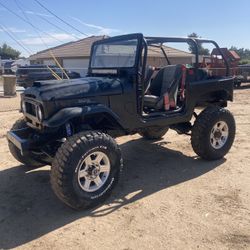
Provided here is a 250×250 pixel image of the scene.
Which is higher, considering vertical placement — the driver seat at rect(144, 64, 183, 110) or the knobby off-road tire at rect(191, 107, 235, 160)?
the driver seat at rect(144, 64, 183, 110)

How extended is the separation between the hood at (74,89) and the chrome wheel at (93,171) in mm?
796

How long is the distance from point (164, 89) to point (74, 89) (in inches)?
78.3

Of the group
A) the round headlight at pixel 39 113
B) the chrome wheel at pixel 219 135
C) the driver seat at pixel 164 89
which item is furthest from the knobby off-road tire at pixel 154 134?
the round headlight at pixel 39 113

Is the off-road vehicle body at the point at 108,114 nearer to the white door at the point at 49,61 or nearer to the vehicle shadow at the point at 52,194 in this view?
the vehicle shadow at the point at 52,194

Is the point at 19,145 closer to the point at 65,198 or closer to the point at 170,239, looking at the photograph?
the point at 65,198

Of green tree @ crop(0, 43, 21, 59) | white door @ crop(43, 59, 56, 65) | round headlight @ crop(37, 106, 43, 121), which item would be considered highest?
green tree @ crop(0, 43, 21, 59)

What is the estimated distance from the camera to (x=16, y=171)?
5.43 m

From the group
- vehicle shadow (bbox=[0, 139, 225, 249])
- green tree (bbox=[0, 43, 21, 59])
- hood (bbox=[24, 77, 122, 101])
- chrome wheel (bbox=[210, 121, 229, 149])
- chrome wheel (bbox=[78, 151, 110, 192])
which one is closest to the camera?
vehicle shadow (bbox=[0, 139, 225, 249])

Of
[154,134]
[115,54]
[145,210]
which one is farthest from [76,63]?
[145,210]

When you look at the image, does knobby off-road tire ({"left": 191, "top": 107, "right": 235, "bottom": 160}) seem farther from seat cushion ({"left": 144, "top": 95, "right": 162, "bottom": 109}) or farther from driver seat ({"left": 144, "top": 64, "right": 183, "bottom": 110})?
seat cushion ({"left": 144, "top": 95, "right": 162, "bottom": 109})

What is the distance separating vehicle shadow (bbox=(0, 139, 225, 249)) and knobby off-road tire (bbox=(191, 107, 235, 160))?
215mm

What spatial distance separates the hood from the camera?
13.9 feet

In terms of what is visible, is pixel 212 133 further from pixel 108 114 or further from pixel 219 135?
pixel 108 114

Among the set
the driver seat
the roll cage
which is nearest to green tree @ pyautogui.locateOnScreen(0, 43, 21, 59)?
the driver seat
